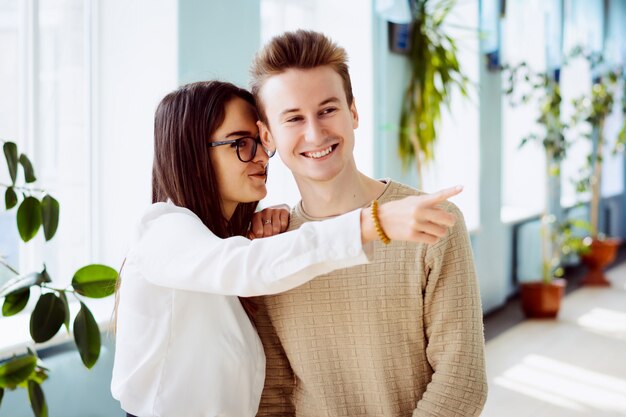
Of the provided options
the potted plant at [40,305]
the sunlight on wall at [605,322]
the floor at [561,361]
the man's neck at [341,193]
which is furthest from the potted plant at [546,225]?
the potted plant at [40,305]

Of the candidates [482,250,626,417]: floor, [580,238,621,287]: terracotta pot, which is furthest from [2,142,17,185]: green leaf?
[580,238,621,287]: terracotta pot

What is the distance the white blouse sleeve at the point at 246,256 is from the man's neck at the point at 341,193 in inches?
16.6

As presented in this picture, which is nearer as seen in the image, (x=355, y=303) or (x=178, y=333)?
(x=178, y=333)

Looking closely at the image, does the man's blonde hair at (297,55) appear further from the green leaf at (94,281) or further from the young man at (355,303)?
the green leaf at (94,281)

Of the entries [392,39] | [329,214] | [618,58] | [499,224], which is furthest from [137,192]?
[618,58]

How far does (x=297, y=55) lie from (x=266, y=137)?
198mm

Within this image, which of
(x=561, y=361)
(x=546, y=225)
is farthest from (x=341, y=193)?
(x=546, y=225)

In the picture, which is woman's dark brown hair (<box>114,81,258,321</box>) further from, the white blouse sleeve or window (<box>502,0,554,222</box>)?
window (<box>502,0,554,222</box>)

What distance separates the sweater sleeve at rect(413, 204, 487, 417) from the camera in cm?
153

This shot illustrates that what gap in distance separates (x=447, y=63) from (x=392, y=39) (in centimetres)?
39

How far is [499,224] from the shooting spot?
6.21 meters

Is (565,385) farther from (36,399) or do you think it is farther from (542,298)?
(36,399)

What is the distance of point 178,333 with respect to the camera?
143 centimetres

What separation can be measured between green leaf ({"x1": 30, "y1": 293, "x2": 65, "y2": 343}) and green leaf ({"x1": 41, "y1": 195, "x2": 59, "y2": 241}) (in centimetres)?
17
